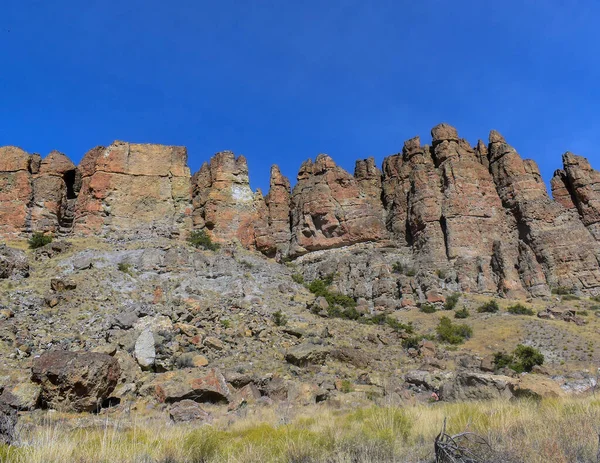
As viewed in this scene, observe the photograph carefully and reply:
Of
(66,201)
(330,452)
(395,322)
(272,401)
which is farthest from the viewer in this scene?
(66,201)

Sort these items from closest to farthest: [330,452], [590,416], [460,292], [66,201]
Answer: [330,452]
[590,416]
[460,292]
[66,201]

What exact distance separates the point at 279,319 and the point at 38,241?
22.0 m

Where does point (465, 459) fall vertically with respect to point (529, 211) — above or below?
below

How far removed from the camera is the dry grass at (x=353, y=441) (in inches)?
193

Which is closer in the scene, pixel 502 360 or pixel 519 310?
pixel 502 360

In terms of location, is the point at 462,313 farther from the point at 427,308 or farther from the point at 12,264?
the point at 12,264

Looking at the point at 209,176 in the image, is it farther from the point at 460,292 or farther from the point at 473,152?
the point at 473,152

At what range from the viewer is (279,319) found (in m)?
22.9

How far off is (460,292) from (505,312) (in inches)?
195

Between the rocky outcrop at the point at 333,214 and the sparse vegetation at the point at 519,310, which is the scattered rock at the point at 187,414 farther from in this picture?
the rocky outcrop at the point at 333,214

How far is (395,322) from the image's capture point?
29.0 meters

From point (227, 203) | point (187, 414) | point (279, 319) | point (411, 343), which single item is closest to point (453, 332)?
point (411, 343)

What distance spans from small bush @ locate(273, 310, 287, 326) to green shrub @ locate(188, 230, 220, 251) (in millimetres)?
13985

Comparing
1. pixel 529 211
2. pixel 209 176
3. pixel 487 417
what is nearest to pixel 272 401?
pixel 487 417
